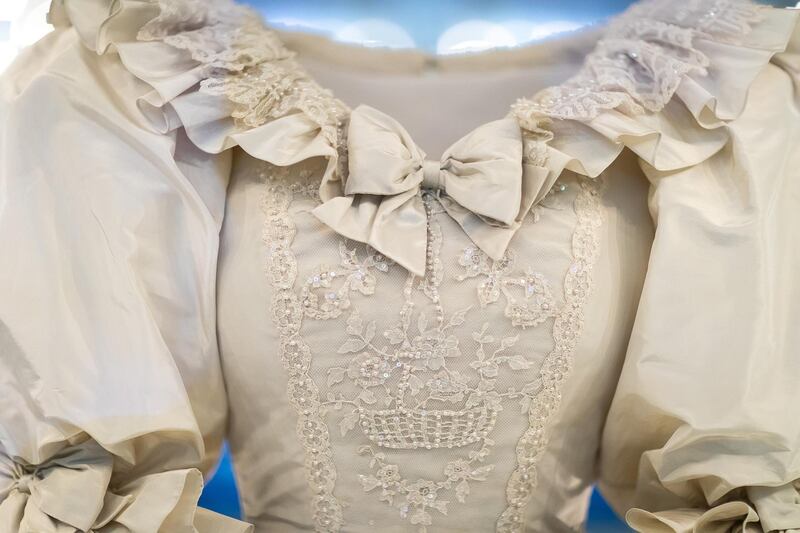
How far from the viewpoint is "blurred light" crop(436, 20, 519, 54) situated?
121cm

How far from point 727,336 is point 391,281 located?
34 cm

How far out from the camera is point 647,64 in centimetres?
90

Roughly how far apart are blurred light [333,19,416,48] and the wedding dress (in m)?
0.30

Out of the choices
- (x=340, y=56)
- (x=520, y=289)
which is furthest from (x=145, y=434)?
(x=340, y=56)

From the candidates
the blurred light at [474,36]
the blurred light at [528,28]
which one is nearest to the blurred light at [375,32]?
the blurred light at [474,36]

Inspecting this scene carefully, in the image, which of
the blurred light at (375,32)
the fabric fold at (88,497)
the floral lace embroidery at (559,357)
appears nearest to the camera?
the fabric fold at (88,497)

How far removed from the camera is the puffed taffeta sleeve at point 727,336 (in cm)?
81

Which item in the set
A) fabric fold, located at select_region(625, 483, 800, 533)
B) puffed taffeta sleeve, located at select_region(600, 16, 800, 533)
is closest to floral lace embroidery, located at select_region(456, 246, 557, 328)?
puffed taffeta sleeve, located at select_region(600, 16, 800, 533)

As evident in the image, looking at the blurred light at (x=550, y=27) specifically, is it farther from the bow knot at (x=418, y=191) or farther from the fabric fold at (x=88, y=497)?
the fabric fold at (x=88, y=497)

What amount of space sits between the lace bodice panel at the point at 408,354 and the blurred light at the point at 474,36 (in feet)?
1.27

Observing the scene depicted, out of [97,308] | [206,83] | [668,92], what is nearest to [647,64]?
[668,92]

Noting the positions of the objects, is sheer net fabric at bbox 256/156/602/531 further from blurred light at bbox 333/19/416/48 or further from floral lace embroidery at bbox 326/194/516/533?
blurred light at bbox 333/19/416/48

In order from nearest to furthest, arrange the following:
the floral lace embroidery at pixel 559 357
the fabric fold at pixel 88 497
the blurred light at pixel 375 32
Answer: the fabric fold at pixel 88 497 → the floral lace embroidery at pixel 559 357 → the blurred light at pixel 375 32

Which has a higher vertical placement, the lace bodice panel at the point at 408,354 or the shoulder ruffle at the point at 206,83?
the shoulder ruffle at the point at 206,83
